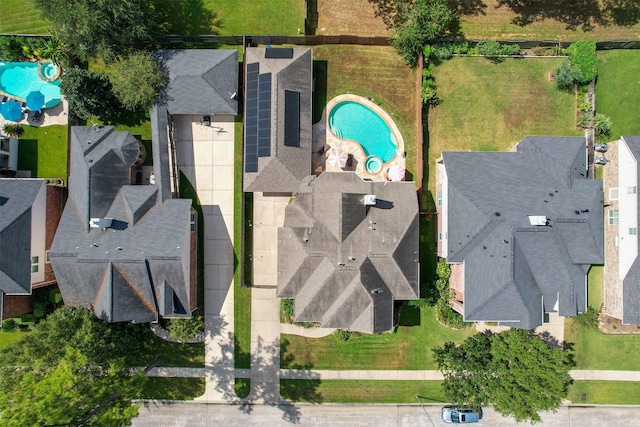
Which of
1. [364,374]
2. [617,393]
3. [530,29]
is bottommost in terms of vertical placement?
[617,393]

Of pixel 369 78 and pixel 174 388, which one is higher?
pixel 369 78

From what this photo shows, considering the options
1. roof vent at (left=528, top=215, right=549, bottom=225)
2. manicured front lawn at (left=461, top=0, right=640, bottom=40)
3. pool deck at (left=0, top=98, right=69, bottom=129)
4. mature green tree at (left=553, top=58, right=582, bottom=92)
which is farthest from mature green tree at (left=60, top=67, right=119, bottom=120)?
mature green tree at (left=553, top=58, right=582, bottom=92)

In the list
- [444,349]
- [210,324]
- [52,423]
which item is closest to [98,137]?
[210,324]

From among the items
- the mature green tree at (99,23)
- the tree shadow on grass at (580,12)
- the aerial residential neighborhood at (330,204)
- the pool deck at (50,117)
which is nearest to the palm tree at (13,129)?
the aerial residential neighborhood at (330,204)

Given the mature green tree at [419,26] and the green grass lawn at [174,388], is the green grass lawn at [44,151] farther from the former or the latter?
the mature green tree at [419,26]

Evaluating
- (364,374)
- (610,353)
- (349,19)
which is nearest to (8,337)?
(364,374)

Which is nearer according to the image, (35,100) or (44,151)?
(35,100)

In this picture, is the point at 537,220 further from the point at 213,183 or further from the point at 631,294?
the point at 213,183

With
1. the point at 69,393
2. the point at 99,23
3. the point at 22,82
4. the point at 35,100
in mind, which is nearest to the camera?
the point at 69,393
